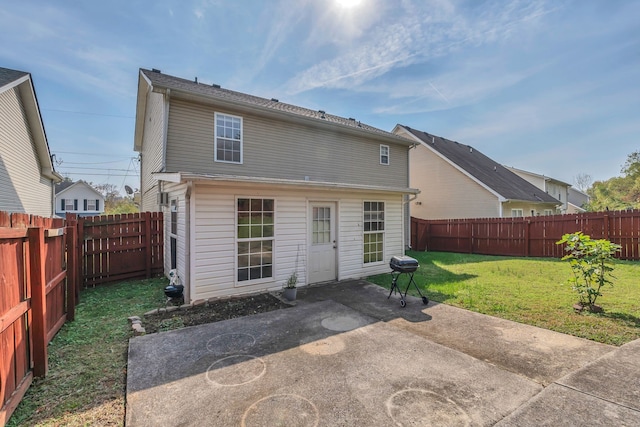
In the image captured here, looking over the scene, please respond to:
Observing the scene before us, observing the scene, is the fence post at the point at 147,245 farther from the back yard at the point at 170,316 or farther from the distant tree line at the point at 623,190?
the distant tree line at the point at 623,190

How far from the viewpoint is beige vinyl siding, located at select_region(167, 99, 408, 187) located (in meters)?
7.86

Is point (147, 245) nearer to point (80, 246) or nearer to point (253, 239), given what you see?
point (80, 246)

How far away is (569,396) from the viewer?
2541mm

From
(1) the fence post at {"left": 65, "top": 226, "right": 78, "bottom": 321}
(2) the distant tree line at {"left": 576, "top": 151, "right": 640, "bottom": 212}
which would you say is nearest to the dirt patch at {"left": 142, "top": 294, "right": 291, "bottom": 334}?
(1) the fence post at {"left": 65, "top": 226, "right": 78, "bottom": 321}

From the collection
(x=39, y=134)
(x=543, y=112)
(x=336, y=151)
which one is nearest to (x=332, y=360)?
(x=336, y=151)

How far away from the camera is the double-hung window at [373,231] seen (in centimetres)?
785

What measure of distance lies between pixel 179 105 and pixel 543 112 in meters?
16.6

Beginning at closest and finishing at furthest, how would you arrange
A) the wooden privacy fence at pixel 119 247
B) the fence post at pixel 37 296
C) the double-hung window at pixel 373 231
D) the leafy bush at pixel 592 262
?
1. the fence post at pixel 37 296
2. the leafy bush at pixel 592 262
3. the wooden privacy fence at pixel 119 247
4. the double-hung window at pixel 373 231

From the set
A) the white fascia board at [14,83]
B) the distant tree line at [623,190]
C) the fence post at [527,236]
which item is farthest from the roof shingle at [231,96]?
the distant tree line at [623,190]

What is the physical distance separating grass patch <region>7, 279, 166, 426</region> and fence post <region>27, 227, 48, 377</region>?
21 cm

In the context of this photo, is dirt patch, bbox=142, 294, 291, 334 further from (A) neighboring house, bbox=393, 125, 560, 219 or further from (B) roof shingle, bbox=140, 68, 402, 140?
(A) neighboring house, bbox=393, 125, 560, 219

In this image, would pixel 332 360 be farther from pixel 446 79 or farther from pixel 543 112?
pixel 543 112

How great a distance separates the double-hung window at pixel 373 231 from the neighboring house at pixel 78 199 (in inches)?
1500

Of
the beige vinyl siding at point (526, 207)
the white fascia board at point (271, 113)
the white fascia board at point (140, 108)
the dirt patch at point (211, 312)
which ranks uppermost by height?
the white fascia board at point (140, 108)
